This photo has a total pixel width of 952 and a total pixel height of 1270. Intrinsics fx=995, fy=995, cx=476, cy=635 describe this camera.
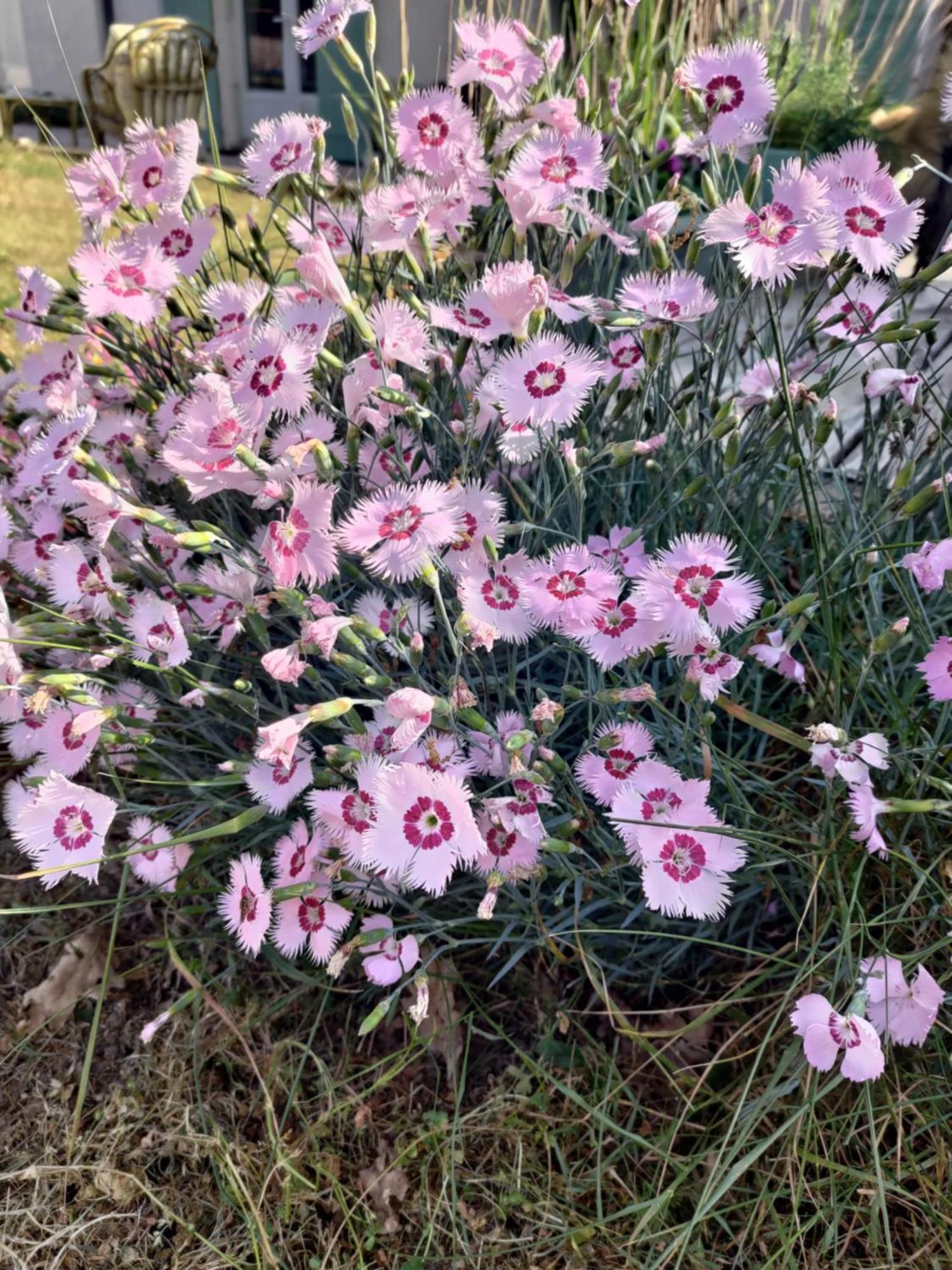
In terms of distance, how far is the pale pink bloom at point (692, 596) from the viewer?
1.06 m

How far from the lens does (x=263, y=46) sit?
9.25m

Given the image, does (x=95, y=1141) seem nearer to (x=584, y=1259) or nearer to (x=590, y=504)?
(x=584, y=1259)

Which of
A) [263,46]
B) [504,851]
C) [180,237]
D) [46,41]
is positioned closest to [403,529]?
[504,851]

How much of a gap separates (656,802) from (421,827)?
0.96ft

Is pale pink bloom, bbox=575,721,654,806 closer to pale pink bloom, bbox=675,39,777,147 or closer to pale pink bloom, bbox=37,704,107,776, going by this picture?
pale pink bloom, bbox=37,704,107,776

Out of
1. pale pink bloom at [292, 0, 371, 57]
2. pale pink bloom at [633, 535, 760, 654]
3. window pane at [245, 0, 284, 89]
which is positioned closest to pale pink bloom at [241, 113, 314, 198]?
pale pink bloom at [292, 0, 371, 57]

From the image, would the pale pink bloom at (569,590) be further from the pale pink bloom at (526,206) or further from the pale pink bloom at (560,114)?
the pale pink bloom at (560,114)

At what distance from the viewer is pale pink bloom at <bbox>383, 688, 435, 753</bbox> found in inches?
39.1

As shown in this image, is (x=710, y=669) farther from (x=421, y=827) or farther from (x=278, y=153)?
(x=278, y=153)

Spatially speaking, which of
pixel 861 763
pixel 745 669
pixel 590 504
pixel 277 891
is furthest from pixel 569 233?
pixel 277 891

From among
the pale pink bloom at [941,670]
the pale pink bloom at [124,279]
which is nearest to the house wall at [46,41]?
the pale pink bloom at [124,279]

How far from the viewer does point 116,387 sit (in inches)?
66.6

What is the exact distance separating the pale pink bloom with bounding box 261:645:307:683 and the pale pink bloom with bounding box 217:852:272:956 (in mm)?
325

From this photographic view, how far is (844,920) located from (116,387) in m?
1.39
